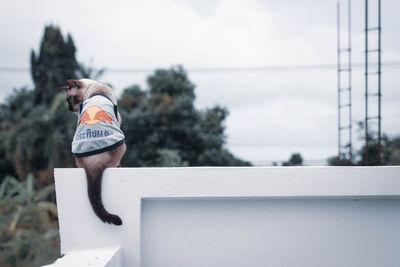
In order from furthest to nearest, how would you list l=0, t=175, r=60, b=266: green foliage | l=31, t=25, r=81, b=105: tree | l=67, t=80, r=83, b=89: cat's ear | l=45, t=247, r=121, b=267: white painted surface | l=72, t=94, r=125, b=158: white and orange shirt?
l=31, t=25, r=81, b=105: tree < l=0, t=175, r=60, b=266: green foliage < l=67, t=80, r=83, b=89: cat's ear < l=72, t=94, r=125, b=158: white and orange shirt < l=45, t=247, r=121, b=267: white painted surface

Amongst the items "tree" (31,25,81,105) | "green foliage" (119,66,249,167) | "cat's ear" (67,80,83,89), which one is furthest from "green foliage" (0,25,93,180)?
"cat's ear" (67,80,83,89)

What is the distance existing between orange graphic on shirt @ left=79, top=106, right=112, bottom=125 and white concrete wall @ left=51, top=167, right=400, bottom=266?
14.9 inches

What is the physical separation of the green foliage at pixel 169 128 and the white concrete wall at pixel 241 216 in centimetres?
1422

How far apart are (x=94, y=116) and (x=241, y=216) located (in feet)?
3.89

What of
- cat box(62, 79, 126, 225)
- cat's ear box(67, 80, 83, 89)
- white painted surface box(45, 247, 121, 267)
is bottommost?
white painted surface box(45, 247, 121, 267)

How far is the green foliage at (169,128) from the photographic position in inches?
675

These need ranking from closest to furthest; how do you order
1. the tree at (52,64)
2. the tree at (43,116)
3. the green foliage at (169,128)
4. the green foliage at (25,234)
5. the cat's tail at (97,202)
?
the cat's tail at (97,202), the green foliage at (25,234), the tree at (43,116), the green foliage at (169,128), the tree at (52,64)

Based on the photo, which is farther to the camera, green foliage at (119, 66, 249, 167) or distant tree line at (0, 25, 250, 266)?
green foliage at (119, 66, 249, 167)

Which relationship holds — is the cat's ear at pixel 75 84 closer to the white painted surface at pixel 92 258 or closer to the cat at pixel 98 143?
the cat at pixel 98 143

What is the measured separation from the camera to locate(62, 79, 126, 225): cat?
2.32 meters

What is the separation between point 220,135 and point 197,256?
51.9 ft

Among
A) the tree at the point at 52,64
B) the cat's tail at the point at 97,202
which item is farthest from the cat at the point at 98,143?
the tree at the point at 52,64

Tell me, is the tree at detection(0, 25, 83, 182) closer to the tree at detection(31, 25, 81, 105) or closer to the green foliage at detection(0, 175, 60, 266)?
the tree at detection(31, 25, 81, 105)

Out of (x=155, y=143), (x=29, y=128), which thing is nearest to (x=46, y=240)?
(x=29, y=128)
